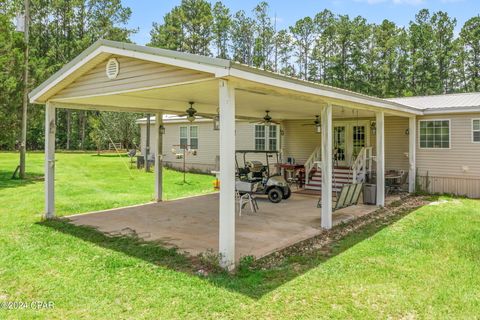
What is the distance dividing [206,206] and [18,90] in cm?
1034

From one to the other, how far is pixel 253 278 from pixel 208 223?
10.0 feet

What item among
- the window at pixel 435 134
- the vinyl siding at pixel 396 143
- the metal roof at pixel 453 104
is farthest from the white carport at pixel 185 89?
the vinyl siding at pixel 396 143

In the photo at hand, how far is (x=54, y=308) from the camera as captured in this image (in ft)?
12.9

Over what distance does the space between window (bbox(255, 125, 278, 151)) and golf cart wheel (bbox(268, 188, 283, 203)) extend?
614cm

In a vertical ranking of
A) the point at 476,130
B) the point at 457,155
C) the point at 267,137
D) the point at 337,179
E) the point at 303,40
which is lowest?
the point at 337,179

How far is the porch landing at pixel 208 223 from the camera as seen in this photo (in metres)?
6.21

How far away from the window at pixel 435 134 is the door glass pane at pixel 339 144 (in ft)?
9.34

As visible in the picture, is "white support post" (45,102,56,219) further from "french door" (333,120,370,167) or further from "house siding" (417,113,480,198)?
"house siding" (417,113,480,198)

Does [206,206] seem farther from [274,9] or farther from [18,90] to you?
[274,9]

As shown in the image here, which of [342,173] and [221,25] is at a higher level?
[221,25]

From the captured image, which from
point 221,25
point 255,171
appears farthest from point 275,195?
point 221,25

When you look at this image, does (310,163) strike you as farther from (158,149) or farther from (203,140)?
(203,140)

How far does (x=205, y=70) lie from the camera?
15.9ft

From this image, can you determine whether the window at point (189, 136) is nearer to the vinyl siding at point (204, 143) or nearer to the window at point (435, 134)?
the vinyl siding at point (204, 143)
